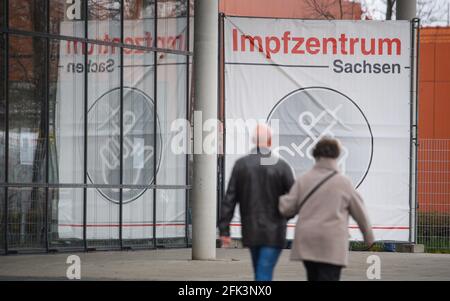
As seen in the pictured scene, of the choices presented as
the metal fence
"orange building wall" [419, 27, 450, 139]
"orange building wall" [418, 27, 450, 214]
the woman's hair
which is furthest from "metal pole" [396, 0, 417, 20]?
"orange building wall" [419, 27, 450, 139]

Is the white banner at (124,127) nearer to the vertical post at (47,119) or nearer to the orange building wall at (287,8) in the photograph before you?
the vertical post at (47,119)

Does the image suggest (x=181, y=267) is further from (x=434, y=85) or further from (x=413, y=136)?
Result: (x=434, y=85)

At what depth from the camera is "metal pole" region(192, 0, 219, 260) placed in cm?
1741

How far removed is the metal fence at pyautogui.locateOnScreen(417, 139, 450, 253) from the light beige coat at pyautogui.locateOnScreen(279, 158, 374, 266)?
1222 cm

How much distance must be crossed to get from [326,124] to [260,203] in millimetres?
10130

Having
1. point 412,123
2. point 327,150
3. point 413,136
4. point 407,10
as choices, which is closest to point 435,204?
point 413,136

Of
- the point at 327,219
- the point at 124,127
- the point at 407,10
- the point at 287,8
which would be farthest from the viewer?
the point at 287,8

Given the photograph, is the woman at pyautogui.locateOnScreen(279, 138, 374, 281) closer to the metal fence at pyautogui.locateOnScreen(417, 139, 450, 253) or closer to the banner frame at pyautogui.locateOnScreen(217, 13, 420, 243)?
the banner frame at pyautogui.locateOnScreen(217, 13, 420, 243)

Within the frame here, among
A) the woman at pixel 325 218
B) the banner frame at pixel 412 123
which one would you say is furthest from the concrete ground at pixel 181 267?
the woman at pixel 325 218

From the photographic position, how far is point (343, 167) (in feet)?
65.6

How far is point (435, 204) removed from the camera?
21422mm

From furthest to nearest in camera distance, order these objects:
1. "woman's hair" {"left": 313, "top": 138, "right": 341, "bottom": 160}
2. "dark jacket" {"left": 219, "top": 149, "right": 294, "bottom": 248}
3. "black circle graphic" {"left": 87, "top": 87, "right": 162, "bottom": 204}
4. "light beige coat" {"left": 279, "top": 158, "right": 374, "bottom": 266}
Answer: "black circle graphic" {"left": 87, "top": 87, "right": 162, "bottom": 204}
"dark jacket" {"left": 219, "top": 149, "right": 294, "bottom": 248}
"woman's hair" {"left": 313, "top": 138, "right": 341, "bottom": 160}
"light beige coat" {"left": 279, "top": 158, "right": 374, "bottom": 266}
